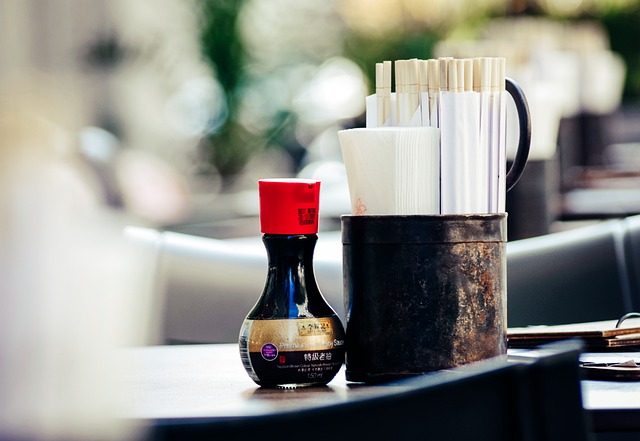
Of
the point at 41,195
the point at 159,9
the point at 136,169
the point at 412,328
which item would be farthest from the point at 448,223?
the point at 159,9

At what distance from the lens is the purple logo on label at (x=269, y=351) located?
101 centimetres

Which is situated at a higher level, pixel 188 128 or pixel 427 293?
pixel 188 128

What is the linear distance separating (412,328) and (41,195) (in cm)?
53

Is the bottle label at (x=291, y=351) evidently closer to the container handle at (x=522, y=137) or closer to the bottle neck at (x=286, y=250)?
the bottle neck at (x=286, y=250)

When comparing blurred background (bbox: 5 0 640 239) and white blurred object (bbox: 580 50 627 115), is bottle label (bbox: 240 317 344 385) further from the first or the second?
white blurred object (bbox: 580 50 627 115)

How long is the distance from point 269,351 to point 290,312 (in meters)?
0.04

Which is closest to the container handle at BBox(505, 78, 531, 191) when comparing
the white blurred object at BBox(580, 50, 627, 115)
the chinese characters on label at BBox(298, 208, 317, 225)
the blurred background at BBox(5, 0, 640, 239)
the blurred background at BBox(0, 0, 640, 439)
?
the chinese characters on label at BBox(298, 208, 317, 225)

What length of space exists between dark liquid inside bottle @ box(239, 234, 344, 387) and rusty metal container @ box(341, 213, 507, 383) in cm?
4

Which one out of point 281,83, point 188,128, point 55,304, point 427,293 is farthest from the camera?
point 188,128

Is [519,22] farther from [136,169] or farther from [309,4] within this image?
[309,4]

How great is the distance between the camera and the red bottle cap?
3.38ft

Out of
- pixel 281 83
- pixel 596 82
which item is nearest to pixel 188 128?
pixel 281 83

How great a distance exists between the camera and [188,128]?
8.26 m

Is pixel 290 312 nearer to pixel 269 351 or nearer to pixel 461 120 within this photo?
pixel 269 351
